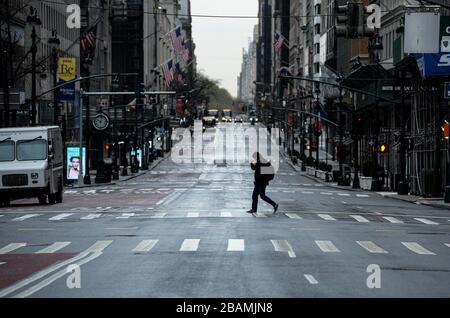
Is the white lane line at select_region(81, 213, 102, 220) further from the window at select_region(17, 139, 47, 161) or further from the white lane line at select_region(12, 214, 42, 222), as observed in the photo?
the window at select_region(17, 139, 47, 161)

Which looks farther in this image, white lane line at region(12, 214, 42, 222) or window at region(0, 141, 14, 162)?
window at region(0, 141, 14, 162)

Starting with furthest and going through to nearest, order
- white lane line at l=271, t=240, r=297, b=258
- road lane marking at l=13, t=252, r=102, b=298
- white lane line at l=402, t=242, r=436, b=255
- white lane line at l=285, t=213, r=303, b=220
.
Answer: white lane line at l=285, t=213, r=303, b=220
white lane line at l=402, t=242, r=436, b=255
white lane line at l=271, t=240, r=297, b=258
road lane marking at l=13, t=252, r=102, b=298

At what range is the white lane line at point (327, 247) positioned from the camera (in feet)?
72.6

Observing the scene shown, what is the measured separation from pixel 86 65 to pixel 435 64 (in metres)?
29.7

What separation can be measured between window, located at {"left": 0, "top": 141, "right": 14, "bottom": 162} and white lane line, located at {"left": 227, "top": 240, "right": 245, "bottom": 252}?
21137 millimetres

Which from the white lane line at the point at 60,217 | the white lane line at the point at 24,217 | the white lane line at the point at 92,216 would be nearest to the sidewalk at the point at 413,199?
the white lane line at the point at 92,216

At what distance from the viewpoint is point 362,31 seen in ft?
88.8

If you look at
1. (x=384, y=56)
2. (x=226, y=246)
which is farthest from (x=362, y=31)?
(x=384, y=56)

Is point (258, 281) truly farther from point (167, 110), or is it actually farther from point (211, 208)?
point (167, 110)

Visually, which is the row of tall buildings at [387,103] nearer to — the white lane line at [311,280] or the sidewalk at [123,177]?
the white lane line at [311,280]

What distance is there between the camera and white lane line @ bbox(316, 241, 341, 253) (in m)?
22.1

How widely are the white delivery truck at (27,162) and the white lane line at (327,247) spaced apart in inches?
814

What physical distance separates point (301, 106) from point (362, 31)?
144032 millimetres

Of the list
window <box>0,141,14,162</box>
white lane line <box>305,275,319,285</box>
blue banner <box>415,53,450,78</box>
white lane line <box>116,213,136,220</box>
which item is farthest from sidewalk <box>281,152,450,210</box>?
white lane line <box>305,275,319,285</box>
